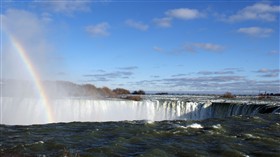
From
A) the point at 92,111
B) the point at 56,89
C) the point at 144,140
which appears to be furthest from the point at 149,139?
the point at 56,89

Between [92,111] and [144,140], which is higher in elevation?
[92,111]

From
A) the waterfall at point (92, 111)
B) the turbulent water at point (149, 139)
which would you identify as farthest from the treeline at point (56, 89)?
the turbulent water at point (149, 139)

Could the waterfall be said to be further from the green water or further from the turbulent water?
the green water

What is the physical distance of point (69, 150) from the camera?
591 inches

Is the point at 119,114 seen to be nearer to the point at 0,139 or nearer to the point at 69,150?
the point at 0,139

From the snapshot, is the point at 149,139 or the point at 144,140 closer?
the point at 144,140

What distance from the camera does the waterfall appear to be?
126 ft

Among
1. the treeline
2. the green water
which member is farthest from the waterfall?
the green water

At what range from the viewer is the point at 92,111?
39.2m

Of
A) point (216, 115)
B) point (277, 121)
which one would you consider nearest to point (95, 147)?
point (277, 121)

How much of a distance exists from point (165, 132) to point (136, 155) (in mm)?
5609

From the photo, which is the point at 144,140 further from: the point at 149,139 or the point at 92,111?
the point at 92,111

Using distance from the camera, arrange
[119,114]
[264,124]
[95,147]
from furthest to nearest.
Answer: [119,114] → [264,124] → [95,147]

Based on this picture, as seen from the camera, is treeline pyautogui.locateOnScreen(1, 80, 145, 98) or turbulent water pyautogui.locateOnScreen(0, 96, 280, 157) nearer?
turbulent water pyautogui.locateOnScreen(0, 96, 280, 157)
